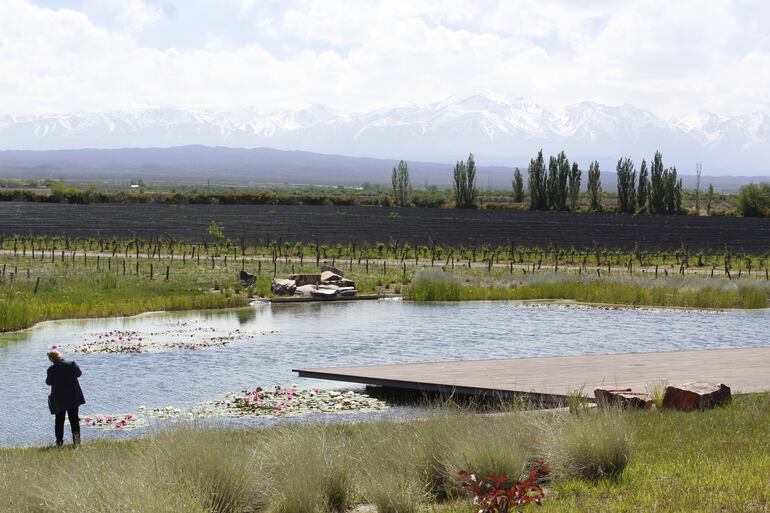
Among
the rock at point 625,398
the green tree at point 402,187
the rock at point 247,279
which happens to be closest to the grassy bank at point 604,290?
the rock at point 247,279

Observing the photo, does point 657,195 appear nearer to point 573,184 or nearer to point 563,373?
point 573,184

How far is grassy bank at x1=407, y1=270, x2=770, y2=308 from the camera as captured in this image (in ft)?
120

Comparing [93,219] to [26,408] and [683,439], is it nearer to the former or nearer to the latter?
[26,408]

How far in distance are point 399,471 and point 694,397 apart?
634 centimetres

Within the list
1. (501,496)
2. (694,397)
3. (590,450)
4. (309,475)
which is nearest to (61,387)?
(309,475)

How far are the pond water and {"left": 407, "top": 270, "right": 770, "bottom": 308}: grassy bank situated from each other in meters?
1.28

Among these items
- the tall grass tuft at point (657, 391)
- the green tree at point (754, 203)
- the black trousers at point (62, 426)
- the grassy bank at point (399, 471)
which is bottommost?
the black trousers at point (62, 426)

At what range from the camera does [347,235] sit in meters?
86.1

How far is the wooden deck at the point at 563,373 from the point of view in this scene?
59.0 ft

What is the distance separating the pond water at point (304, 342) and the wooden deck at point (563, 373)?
5.73 ft

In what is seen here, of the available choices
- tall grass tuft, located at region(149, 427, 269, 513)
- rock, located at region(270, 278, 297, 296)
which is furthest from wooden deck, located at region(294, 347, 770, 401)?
rock, located at region(270, 278, 297, 296)

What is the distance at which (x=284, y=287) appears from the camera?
38.7 meters

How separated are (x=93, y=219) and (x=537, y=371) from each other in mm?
95072

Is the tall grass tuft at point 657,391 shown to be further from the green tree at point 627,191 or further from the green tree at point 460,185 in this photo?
the green tree at point 460,185
